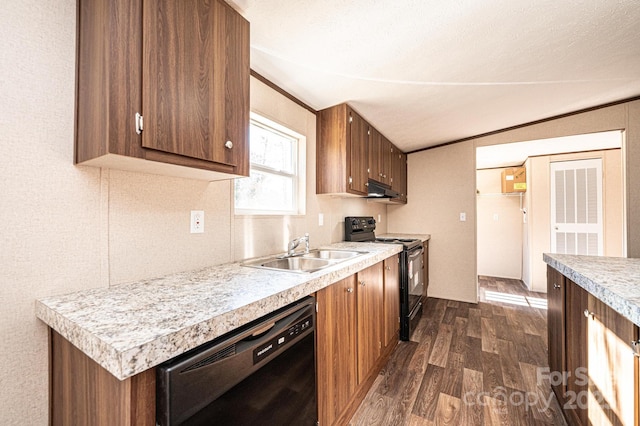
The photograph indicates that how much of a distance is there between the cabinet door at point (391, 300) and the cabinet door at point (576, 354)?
111 cm

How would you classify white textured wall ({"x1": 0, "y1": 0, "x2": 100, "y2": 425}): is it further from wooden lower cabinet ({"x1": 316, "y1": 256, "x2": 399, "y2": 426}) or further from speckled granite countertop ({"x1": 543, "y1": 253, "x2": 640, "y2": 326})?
speckled granite countertop ({"x1": 543, "y1": 253, "x2": 640, "y2": 326})

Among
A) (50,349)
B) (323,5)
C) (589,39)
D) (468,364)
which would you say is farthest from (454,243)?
(50,349)

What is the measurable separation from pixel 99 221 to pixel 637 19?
303cm

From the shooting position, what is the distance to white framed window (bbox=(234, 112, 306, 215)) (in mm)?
1837

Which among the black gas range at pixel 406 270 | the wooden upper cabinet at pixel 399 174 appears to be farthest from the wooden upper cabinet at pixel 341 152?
the wooden upper cabinet at pixel 399 174

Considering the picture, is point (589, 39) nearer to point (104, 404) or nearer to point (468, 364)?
point (468, 364)

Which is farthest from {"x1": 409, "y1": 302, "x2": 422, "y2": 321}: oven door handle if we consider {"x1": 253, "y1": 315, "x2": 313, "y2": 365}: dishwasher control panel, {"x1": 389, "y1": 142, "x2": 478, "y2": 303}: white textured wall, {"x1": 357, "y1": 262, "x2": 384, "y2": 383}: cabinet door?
{"x1": 253, "y1": 315, "x2": 313, "y2": 365}: dishwasher control panel

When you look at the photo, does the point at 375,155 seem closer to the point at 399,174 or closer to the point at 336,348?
the point at 399,174

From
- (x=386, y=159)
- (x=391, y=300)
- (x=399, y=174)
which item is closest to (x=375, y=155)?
(x=386, y=159)

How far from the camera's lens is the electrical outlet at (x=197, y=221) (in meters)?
1.37

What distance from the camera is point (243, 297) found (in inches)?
35.6

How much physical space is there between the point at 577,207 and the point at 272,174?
458 centimetres

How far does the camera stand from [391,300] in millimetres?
2311

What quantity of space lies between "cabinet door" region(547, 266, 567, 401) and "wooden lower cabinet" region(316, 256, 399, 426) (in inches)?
43.0
